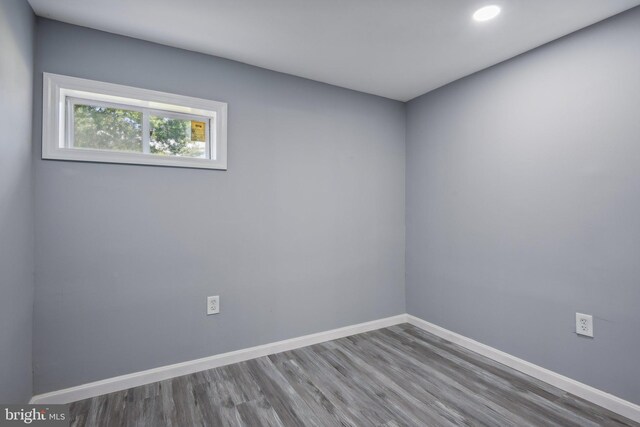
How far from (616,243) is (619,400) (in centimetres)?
92

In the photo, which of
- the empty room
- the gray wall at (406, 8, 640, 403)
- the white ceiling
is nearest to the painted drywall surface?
the empty room

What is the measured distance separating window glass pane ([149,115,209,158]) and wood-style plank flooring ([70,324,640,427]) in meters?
1.64

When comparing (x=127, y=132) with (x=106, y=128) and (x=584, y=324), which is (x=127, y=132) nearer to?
(x=106, y=128)

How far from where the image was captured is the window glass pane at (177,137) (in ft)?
7.20

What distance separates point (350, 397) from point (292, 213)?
1.44 metres

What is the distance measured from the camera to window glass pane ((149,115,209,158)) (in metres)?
2.19

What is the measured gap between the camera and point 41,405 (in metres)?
1.72

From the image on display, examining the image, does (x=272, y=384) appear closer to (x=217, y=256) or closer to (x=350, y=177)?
(x=217, y=256)

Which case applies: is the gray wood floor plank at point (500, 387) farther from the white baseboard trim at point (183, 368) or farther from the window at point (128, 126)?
the window at point (128, 126)

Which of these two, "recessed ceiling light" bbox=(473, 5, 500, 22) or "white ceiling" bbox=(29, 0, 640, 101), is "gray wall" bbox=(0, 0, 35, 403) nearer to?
"white ceiling" bbox=(29, 0, 640, 101)

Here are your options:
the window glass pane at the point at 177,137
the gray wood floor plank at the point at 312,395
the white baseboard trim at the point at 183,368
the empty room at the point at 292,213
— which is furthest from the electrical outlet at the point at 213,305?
the window glass pane at the point at 177,137

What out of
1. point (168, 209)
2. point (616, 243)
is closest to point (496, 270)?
point (616, 243)

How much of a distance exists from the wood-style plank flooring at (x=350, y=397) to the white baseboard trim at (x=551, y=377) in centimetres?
5

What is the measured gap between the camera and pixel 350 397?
1.94 m
